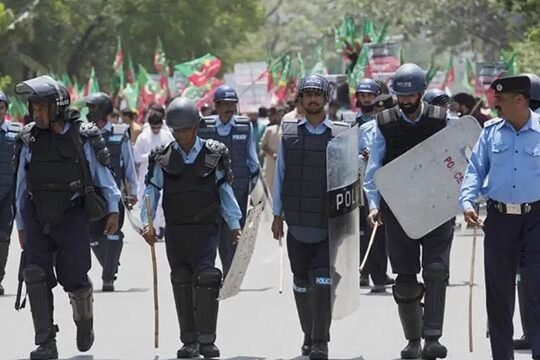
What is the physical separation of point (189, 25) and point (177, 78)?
20.9m

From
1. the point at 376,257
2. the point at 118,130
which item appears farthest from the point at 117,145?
the point at 376,257

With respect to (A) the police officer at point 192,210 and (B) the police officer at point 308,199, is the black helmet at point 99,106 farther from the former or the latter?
(B) the police officer at point 308,199

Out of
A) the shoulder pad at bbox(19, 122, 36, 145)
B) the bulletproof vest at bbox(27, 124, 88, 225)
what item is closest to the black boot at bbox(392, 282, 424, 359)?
the bulletproof vest at bbox(27, 124, 88, 225)

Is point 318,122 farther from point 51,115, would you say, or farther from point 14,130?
point 14,130

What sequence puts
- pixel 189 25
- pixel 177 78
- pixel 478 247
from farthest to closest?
pixel 189 25 < pixel 177 78 < pixel 478 247

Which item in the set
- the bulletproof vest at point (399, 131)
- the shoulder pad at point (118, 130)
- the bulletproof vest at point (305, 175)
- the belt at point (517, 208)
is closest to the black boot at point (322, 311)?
the bulletproof vest at point (305, 175)

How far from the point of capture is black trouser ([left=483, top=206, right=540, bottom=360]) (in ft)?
31.8

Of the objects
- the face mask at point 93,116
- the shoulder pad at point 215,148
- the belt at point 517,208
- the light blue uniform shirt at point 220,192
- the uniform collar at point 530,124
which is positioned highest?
the uniform collar at point 530,124

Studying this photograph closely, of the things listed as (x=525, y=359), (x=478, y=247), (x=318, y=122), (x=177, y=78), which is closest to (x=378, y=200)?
(x=318, y=122)

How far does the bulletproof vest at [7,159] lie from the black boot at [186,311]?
4592mm

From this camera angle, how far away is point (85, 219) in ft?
36.3

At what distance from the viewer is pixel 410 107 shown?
11242 millimetres

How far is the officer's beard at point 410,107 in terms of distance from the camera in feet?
36.9

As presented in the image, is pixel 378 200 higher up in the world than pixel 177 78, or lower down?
higher up
